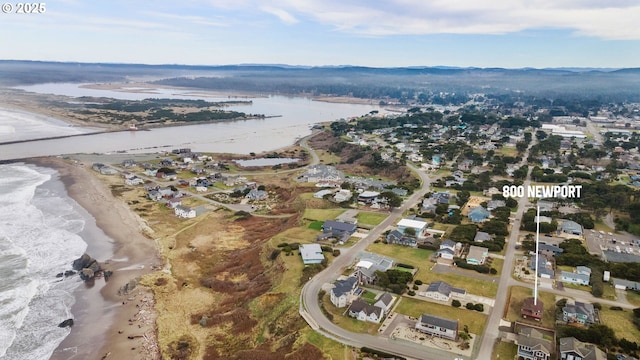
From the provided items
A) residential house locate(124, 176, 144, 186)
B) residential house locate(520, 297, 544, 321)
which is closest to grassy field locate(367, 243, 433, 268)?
residential house locate(520, 297, 544, 321)

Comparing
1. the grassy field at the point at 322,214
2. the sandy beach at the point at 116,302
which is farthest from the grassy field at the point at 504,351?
the grassy field at the point at 322,214

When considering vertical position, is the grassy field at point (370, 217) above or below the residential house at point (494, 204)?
below

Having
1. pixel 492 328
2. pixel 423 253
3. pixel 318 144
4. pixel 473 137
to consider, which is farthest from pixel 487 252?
pixel 318 144

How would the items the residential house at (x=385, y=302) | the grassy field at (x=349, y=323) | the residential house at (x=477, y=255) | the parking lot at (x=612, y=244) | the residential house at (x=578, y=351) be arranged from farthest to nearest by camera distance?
the parking lot at (x=612, y=244) < the residential house at (x=477, y=255) < the residential house at (x=385, y=302) < the grassy field at (x=349, y=323) < the residential house at (x=578, y=351)

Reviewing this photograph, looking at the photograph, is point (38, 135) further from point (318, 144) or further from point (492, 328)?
point (492, 328)

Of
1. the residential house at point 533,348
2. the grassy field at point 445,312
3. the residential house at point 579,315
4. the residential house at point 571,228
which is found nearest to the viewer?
the residential house at point 533,348

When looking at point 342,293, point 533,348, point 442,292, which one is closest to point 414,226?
point 442,292

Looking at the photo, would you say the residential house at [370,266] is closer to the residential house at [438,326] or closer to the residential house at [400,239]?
the residential house at [400,239]
